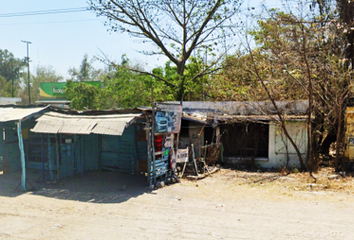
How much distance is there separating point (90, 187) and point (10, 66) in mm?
48965

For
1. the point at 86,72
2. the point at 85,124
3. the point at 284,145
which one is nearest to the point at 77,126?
the point at 85,124

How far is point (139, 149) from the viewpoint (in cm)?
1171

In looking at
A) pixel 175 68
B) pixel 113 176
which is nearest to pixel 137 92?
pixel 175 68

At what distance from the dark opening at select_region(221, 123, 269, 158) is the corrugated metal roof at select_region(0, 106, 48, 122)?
26.8ft

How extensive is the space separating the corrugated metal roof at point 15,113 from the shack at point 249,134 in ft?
18.5

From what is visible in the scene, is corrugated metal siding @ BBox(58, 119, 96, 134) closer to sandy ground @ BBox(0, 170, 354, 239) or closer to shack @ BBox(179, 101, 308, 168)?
sandy ground @ BBox(0, 170, 354, 239)

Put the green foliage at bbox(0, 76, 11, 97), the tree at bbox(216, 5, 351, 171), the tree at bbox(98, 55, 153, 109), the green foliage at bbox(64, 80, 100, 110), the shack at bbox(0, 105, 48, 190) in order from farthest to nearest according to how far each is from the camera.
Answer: the green foliage at bbox(0, 76, 11, 97), the green foliage at bbox(64, 80, 100, 110), the tree at bbox(98, 55, 153, 109), the tree at bbox(216, 5, 351, 171), the shack at bbox(0, 105, 48, 190)

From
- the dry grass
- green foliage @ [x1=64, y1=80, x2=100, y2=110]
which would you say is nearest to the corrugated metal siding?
the dry grass

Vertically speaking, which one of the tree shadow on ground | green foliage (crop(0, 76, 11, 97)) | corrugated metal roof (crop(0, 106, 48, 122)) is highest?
green foliage (crop(0, 76, 11, 97))

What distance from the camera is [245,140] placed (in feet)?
47.8

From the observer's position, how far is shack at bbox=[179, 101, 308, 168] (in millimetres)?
13625

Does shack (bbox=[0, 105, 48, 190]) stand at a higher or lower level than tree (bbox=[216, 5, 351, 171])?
lower

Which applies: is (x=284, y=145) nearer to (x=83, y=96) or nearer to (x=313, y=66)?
(x=313, y=66)

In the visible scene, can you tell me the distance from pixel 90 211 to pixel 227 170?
285 inches
